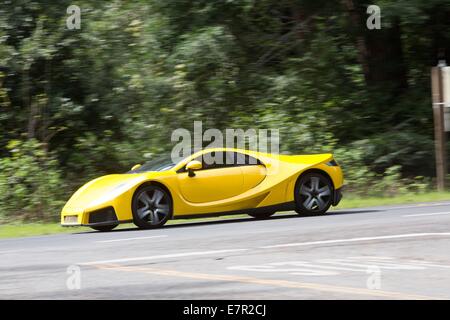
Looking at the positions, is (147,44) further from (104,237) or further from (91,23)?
(104,237)

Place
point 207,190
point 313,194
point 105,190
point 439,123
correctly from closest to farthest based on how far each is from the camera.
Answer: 1. point 105,190
2. point 207,190
3. point 313,194
4. point 439,123

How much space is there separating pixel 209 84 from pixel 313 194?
32.4ft

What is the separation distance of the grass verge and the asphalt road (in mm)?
1525

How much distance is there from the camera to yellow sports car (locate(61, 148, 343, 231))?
15578 millimetres

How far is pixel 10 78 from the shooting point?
76.8 ft

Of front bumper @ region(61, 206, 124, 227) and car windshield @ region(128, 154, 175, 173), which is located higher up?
car windshield @ region(128, 154, 175, 173)

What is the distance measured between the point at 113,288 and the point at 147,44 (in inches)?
692

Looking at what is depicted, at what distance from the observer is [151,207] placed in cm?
1580

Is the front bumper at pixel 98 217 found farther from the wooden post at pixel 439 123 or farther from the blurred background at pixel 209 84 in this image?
the wooden post at pixel 439 123

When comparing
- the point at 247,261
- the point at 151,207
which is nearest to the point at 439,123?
the point at 151,207

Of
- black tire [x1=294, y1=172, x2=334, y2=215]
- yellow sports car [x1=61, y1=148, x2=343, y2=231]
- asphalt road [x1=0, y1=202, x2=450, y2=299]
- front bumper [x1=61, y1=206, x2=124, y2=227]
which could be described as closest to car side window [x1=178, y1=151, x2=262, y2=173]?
yellow sports car [x1=61, y1=148, x2=343, y2=231]

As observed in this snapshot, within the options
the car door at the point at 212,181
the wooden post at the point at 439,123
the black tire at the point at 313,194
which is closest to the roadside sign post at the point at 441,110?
the wooden post at the point at 439,123

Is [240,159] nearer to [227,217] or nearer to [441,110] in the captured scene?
[227,217]

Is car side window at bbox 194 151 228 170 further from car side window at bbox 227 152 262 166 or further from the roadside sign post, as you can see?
the roadside sign post
